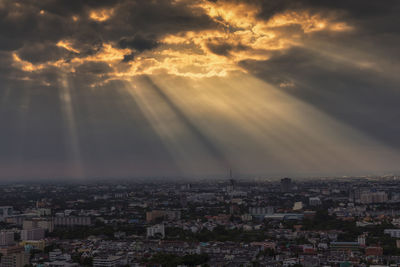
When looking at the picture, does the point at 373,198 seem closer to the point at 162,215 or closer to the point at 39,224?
the point at 162,215

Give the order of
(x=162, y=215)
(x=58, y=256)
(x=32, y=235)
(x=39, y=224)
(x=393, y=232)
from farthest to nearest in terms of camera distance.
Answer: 1. (x=162, y=215)
2. (x=39, y=224)
3. (x=32, y=235)
4. (x=393, y=232)
5. (x=58, y=256)

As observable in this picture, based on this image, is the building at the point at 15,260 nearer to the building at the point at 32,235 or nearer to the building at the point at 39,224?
the building at the point at 32,235

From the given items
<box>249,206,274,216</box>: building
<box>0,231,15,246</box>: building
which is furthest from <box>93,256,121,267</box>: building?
<box>249,206,274,216</box>: building

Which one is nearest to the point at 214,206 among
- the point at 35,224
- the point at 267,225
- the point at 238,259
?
the point at 267,225

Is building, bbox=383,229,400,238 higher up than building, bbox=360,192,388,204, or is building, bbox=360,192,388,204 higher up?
building, bbox=360,192,388,204

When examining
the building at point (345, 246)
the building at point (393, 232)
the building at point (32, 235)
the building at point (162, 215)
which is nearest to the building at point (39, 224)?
the building at point (32, 235)

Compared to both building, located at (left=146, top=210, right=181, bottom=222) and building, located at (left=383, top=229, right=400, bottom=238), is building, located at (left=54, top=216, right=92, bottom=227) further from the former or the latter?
building, located at (left=383, top=229, right=400, bottom=238)

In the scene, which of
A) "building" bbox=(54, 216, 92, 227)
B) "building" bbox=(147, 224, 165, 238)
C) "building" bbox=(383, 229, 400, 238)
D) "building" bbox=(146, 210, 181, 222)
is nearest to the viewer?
"building" bbox=(383, 229, 400, 238)

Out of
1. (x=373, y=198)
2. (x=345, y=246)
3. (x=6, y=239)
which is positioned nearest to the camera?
(x=345, y=246)

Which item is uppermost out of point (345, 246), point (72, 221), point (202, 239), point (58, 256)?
point (58, 256)

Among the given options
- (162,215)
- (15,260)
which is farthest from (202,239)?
(162,215)

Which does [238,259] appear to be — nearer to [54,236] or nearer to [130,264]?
[130,264]
